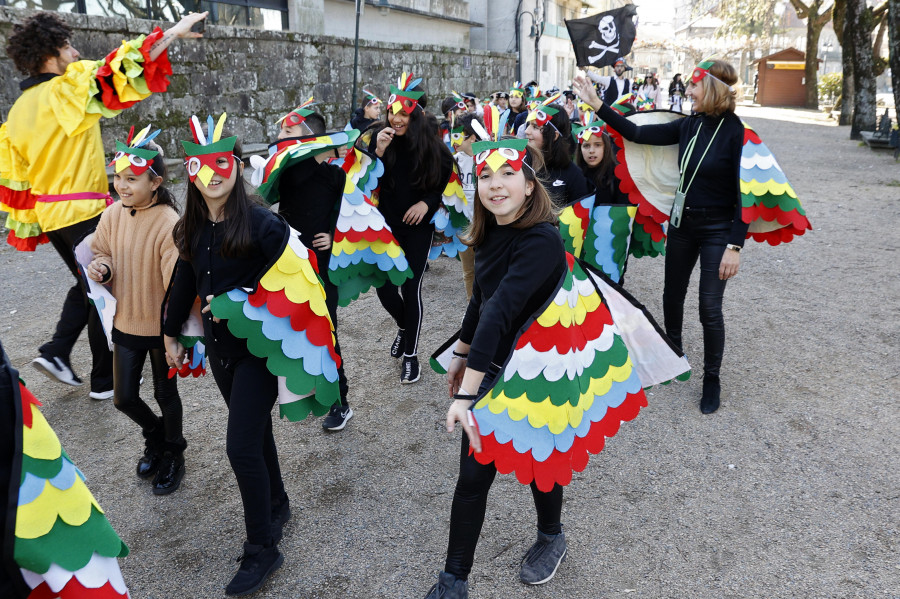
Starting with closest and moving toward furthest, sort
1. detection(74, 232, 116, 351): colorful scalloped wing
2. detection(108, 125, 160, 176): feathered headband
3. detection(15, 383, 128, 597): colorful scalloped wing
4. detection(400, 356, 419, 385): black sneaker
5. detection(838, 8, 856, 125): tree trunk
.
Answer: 1. detection(15, 383, 128, 597): colorful scalloped wing
2. detection(108, 125, 160, 176): feathered headband
3. detection(74, 232, 116, 351): colorful scalloped wing
4. detection(400, 356, 419, 385): black sneaker
5. detection(838, 8, 856, 125): tree trunk

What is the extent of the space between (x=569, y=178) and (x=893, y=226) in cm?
657

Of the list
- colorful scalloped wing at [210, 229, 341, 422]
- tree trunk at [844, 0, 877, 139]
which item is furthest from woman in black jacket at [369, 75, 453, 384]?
tree trunk at [844, 0, 877, 139]

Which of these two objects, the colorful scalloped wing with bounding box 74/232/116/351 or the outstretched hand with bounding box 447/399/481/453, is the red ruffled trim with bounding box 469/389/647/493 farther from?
the colorful scalloped wing with bounding box 74/232/116/351

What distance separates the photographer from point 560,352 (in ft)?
7.89

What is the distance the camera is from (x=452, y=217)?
5.16 m

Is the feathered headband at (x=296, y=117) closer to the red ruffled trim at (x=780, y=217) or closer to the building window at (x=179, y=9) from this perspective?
the red ruffled trim at (x=780, y=217)

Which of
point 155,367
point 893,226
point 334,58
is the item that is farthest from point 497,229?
point 334,58

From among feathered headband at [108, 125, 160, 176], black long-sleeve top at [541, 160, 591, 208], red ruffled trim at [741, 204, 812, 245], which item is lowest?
red ruffled trim at [741, 204, 812, 245]

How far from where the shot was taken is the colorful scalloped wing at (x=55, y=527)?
60.0 inches

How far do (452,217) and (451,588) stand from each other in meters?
3.08

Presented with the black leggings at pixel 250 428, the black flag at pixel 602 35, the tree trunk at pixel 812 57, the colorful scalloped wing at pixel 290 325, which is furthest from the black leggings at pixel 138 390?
the tree trunk at pixel 812 57

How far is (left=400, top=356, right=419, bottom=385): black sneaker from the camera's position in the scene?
15.6ft

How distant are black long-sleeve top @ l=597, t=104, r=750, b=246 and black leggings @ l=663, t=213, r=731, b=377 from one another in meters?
0.09

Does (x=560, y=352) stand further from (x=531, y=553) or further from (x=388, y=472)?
(x=388, y=472)
